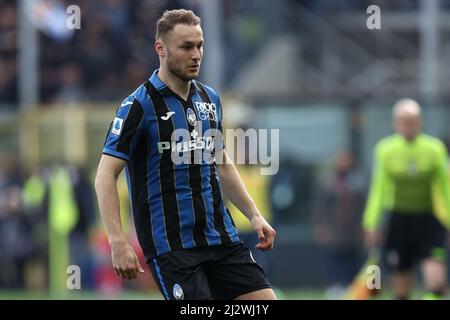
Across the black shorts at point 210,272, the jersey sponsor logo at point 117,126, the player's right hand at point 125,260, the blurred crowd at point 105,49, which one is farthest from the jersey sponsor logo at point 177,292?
the blurred crowd at point 105,49

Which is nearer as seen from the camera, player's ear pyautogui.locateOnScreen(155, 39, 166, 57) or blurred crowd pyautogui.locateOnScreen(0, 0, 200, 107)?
player's ear pyautogui.locateOnScreen(155, 39, 166, 57)

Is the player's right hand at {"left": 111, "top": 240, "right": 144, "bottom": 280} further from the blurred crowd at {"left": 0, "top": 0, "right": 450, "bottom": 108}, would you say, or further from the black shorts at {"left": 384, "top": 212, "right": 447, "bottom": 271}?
the blurred crowd at {"left": 0, "top": 0, "right": 450, "bottom": 108}

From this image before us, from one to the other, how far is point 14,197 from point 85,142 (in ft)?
5.63

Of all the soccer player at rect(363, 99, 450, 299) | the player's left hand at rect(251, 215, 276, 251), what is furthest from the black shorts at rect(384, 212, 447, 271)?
the player's left hand at rect(251, 215, 276, 251)

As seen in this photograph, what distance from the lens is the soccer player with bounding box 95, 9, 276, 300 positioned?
288 inches

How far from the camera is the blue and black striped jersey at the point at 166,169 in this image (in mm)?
7352

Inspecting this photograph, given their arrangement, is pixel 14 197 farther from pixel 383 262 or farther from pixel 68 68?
pixel 383 262

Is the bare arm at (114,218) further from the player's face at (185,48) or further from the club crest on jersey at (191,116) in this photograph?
the player's face at (185,48)

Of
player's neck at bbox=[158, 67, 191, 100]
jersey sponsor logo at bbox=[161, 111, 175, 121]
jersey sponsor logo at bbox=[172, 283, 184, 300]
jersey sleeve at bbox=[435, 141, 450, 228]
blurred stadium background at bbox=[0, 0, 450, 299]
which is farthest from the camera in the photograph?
blurred stadium background at bbox=[0, 0, 450, 299]

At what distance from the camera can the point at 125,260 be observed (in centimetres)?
695

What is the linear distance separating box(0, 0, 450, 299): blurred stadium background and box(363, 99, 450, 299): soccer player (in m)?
5.71

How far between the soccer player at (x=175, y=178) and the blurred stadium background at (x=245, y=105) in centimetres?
1167
